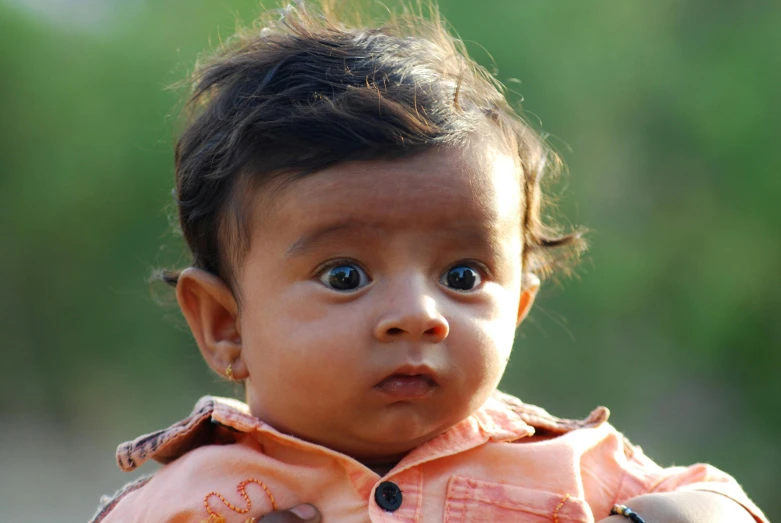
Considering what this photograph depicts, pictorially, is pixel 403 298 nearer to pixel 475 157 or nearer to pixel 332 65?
pixel 475 157

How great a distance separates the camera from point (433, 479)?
1955 millimetres

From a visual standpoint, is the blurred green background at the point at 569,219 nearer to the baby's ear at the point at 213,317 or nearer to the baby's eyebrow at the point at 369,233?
the baby's ear at the point at 213,317

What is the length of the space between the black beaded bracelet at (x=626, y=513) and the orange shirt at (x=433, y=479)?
5cm

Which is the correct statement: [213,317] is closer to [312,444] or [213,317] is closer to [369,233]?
[312,444]

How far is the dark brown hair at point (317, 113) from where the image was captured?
1907 millimetres

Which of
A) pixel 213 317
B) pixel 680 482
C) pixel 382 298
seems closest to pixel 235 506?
pixel 213 317

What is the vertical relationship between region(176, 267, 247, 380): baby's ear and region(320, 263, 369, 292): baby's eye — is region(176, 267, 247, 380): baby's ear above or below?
below

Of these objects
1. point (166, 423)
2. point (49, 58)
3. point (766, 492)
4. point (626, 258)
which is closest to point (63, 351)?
point (166, 423)

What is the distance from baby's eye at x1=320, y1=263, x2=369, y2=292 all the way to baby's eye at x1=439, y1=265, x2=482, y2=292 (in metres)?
0.17

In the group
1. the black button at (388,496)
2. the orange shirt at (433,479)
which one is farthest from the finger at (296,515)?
the black button at (388,496)

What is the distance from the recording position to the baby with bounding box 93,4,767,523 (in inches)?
73.0

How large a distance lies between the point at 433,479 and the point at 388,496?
11 centimetres

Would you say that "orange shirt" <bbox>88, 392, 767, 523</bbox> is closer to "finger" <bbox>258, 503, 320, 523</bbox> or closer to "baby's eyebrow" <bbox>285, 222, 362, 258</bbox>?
Result: "finger" <bbox>258, 503, 320, 523</bbox>

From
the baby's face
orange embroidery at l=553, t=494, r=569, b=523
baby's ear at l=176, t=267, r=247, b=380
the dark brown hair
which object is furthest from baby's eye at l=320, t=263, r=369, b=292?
orange embroidery at l=553, t=494, r=569, b=523
